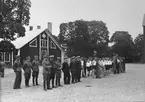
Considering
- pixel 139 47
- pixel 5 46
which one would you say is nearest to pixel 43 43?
pixel 5 46

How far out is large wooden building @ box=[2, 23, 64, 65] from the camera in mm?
43094

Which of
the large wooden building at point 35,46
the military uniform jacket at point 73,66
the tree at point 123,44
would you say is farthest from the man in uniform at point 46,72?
the tree at point 123,44

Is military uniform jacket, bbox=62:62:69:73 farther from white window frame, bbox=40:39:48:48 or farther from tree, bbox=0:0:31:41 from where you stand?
white window frame, bbox=40:39:48:48

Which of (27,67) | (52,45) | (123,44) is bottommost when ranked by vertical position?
(27,67)

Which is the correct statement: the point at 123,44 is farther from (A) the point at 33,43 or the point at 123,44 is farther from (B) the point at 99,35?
(A) the point at 33,43

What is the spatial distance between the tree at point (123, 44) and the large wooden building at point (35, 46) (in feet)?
87.0

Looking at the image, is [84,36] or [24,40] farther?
[84,36]

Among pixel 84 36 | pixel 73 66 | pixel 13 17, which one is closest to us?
pixel 73 66

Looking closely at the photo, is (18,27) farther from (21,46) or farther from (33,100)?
(33,100)

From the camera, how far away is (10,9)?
28172 millimetres

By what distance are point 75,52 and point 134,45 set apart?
22.1 metres

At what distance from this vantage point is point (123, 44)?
72188mm

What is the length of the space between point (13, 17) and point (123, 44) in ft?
161

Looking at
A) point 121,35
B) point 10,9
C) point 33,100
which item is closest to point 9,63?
point 10,9
